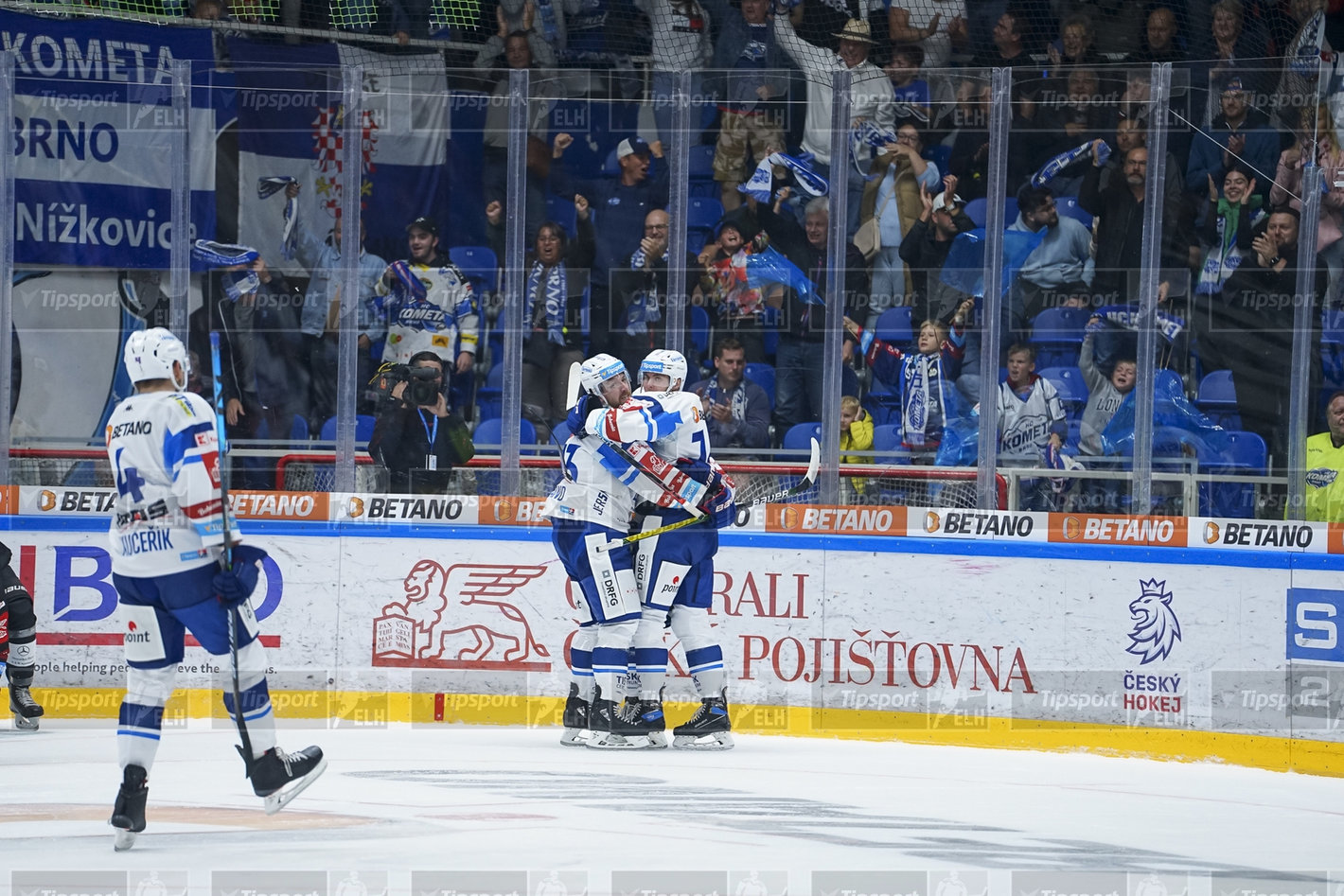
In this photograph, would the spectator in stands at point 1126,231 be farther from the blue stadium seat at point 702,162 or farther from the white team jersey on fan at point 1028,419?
the blue stadium seat at point 702,162

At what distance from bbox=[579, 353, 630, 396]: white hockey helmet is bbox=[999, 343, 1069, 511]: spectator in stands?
209cm

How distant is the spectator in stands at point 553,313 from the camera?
8594 mm

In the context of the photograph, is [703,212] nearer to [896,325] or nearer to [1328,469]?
[896,325]

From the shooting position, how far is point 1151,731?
7.34 m

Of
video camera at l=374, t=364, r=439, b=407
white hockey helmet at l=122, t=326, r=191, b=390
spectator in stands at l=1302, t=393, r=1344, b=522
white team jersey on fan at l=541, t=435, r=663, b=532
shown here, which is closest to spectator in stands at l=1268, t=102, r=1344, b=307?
spectator in stands at l=1302, t=393, r=1344, b=522

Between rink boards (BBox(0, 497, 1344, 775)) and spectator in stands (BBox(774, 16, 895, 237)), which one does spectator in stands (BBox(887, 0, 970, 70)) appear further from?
rink boards (BBox(0, 497, 1344, 775))

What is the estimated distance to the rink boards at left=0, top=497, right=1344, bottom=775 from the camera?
712cm

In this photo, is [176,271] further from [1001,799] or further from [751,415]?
[1001,799]

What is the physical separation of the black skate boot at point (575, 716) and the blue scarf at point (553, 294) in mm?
1949

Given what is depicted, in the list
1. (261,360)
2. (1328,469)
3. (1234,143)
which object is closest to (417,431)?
(261,360)

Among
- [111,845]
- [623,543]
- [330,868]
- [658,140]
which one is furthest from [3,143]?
[330,868]

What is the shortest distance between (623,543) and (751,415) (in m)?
1.45

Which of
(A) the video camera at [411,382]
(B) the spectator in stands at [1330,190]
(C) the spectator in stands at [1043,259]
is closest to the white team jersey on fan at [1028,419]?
(C) the spectator in stands at [1043,259]

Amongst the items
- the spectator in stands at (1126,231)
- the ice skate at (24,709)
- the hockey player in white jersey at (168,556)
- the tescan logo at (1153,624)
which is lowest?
the ice skate at (24,709)
